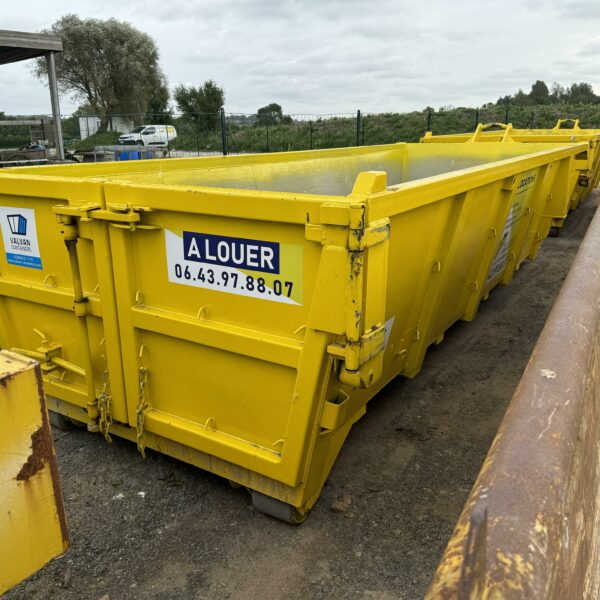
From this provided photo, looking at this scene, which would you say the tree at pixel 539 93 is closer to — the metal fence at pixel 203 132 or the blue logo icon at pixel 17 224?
the metal fence at pixel 203 132

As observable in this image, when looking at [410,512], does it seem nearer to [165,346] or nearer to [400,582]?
[400,582]

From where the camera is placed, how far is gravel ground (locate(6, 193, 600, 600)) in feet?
7.87

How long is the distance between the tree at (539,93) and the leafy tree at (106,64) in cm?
3105

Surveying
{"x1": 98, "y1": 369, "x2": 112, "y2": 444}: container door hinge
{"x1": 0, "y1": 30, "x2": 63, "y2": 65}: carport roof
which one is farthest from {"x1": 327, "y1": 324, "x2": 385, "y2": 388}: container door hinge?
{"x1": 0, "y1": 30, "x2": 63, "y2": 65}: carport roof

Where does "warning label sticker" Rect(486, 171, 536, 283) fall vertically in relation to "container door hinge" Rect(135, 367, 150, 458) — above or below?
above

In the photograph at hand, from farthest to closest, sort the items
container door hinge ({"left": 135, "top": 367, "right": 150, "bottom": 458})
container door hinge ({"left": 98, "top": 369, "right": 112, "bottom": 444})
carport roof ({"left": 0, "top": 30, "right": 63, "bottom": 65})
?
carport roof ({"left": 0, "top": 30, "right": 63, "bottom": 65}) → container door hinge ({"left": 98, "top": 369, "right": 112, "bottom": 444}) → container door hinge ({"left": 135, "top": 367, "right": 150, "bottom": 458})

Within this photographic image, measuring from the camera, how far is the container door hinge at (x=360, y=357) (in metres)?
2.12

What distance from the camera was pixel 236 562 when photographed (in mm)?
2512

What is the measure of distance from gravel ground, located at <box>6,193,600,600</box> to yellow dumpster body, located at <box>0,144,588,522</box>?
0.71 ft

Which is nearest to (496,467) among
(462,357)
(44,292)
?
(44,292)

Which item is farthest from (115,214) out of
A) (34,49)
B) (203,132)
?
(203,132)

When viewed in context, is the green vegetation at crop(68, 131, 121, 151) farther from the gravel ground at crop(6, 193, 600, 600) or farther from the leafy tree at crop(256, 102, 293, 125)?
the gravel ground at crop(6, 193, 600, 600)

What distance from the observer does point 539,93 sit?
50.7 m

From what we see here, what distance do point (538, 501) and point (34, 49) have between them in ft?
42.0
